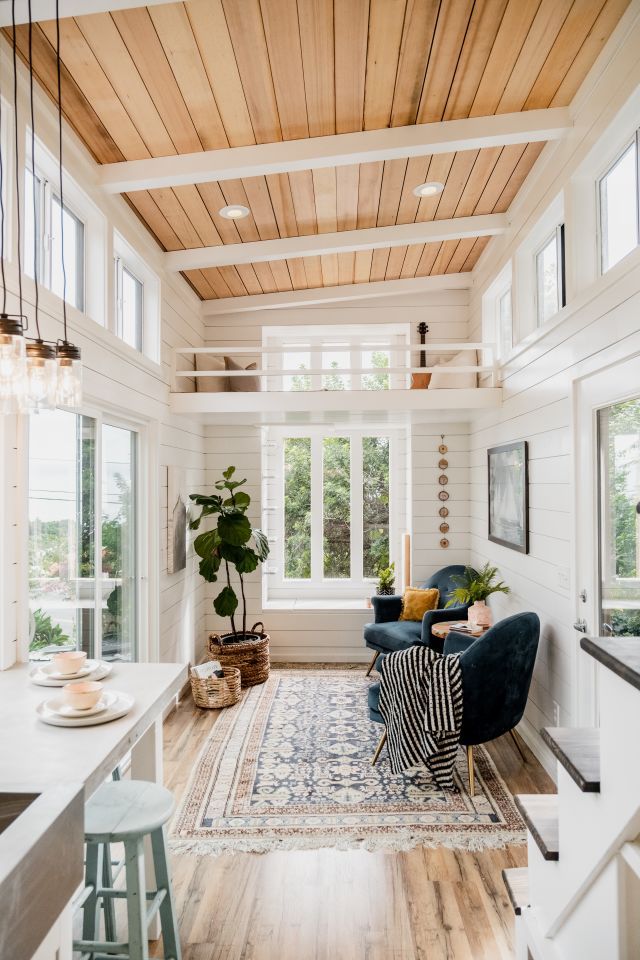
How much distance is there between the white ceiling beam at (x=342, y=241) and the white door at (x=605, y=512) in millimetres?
1700

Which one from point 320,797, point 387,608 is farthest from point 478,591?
point 320,797

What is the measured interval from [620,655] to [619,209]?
7.25 feet

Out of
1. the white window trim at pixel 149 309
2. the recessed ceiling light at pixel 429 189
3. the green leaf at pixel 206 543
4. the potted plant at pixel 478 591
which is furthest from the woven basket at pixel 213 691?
the recessed ceiling light at pixel 429 189

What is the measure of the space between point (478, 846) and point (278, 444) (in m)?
3.85

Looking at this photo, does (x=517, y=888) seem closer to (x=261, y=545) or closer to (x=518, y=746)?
(x=518, y=746)

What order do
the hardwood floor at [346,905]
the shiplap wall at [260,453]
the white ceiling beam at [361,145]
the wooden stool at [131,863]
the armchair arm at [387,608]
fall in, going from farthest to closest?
the shiplap wall at [260,453]
the armchair arm at [387,608]
the white ceiling beam at [361,145]
the hardwood floor at [346,905]
the wooden stool at [131,863]

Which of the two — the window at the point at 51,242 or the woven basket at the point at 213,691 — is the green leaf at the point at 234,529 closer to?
the woven basket at the point at 213,691

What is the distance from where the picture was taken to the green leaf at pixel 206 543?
4.55 meters

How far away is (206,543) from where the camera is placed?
457 centimetres

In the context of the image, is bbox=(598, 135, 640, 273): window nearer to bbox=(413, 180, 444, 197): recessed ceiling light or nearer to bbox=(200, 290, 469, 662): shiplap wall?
bbox=(413, 180, 444, 197): recessed ceiling light

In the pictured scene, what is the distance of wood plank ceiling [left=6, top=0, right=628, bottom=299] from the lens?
6.95 feet

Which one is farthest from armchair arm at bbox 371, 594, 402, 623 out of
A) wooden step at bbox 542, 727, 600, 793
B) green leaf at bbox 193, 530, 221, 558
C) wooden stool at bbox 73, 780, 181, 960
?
wooden step at bbox 542, 727, 600, 793

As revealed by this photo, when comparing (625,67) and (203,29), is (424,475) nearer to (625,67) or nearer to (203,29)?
(625,67)

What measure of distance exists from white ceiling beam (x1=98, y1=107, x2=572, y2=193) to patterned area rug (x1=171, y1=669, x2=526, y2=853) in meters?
2.96
